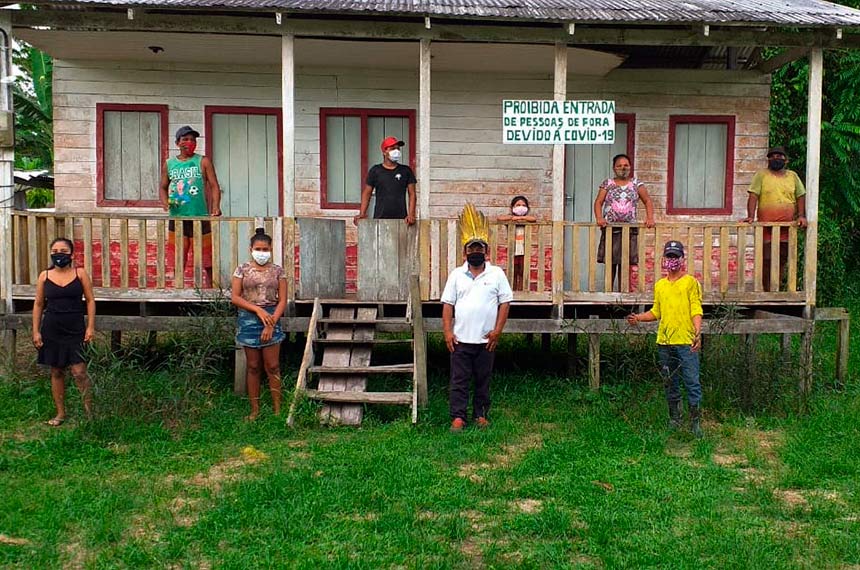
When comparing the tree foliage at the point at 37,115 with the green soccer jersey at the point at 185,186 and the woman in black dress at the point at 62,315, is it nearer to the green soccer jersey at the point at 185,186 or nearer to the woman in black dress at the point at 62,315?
the green soccer jersey at the point at 185,186

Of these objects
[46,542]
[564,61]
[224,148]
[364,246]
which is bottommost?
[46,542]

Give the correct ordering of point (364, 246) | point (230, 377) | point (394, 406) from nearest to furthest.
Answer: point (394, 406) → point (364, 246) → point (230, 377)

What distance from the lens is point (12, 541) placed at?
5164 millimetres

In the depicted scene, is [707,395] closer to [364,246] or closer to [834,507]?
[834,507]

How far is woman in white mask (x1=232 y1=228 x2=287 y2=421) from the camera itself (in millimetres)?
7820

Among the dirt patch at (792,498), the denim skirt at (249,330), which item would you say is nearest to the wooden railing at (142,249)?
the denim skirt at (249,330)

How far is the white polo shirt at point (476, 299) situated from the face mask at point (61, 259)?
3241 millimetres

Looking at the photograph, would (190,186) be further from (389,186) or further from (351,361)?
(351,361)

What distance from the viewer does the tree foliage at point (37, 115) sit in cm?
1636

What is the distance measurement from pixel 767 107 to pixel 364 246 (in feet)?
19.9

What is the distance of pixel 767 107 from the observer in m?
11.5

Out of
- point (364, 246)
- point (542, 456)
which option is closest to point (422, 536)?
point (542, 456)

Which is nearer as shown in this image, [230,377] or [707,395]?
[707,395]

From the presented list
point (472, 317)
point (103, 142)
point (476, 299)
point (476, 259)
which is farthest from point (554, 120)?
point (103, 142)
